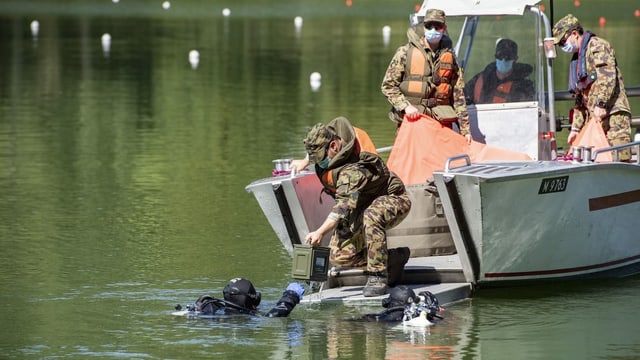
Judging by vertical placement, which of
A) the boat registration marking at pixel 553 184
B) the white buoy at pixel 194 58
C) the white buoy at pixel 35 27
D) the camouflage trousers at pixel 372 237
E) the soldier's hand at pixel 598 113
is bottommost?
the camouflage trousers at pixel 372 237

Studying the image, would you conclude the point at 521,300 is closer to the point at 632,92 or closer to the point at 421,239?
the point at 421,239

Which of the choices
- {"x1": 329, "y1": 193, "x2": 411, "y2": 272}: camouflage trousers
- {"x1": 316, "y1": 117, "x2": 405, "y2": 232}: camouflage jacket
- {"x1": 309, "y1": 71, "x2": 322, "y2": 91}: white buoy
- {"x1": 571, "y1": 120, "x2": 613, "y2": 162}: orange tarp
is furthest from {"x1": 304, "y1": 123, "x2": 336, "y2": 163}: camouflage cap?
{"x1": 309, "y1": 71, "x2": 322, "y2": 91}: white buoy

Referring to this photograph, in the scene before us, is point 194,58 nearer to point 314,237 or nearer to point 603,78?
point 603,78

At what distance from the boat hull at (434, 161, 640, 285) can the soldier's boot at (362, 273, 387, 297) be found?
65cm

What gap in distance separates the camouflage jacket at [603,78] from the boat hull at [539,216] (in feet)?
3.88

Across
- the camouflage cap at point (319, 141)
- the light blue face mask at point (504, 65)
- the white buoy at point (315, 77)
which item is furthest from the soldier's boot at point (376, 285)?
the white buoy at point (315, 77)

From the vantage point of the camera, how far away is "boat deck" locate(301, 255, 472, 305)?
1158 cm

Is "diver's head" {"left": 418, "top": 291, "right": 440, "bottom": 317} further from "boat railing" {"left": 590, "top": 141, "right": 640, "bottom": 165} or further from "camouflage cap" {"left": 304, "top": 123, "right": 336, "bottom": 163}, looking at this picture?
"boat railing" {"left": 590, "top": 141, "right": 640, "bottom": 165}

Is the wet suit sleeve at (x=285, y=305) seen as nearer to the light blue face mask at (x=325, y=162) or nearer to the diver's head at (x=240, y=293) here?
the diver's head at (x=240, y=293)

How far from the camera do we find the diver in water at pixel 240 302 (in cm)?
1114

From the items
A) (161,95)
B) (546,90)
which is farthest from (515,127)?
(161,95)

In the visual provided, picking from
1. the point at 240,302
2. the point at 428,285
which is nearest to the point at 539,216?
the point at 428,285

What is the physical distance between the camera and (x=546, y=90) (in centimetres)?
1373

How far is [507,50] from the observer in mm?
13484
